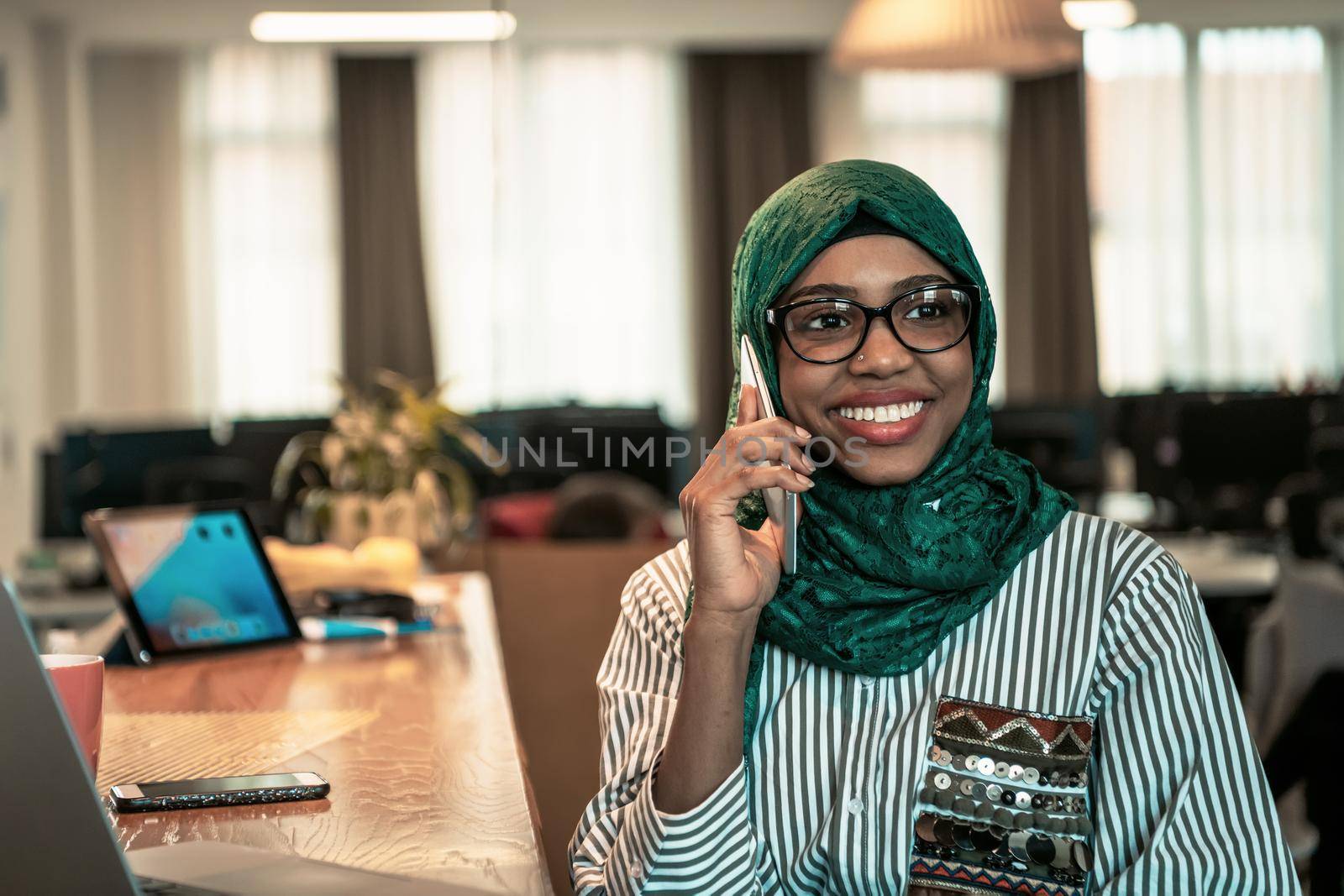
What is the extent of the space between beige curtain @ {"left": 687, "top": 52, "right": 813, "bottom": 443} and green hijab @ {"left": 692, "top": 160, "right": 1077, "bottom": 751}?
5798 mm

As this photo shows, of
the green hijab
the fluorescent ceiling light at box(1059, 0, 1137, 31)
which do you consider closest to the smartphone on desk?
the green hijab

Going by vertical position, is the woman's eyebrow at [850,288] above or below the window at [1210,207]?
below

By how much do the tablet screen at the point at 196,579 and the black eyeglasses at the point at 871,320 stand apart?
36.0 inches

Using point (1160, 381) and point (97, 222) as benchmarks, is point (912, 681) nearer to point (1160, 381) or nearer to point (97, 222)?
point (1160, 381)

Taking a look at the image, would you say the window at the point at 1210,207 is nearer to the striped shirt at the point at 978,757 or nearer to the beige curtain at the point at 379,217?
the striped shirt at the point at 978,757

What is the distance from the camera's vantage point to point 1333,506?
3.33 m

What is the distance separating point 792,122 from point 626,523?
15.6 ft

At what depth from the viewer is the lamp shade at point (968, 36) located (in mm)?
2982

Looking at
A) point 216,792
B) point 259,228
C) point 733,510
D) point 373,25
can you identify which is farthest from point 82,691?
point 259,228

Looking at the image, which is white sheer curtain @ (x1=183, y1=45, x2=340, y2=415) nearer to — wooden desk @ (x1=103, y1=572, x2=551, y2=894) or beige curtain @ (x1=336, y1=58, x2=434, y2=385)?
beige curtain @ (x1=336, y1=58, x2=434, y2=385)

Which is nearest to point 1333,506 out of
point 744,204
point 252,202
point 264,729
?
point 264,729

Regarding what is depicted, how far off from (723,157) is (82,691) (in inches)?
279

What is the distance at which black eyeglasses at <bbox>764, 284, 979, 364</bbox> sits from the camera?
118cm

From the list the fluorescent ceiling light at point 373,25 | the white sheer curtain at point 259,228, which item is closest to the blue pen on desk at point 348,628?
the fluorescent ceiling light at point 373,25
